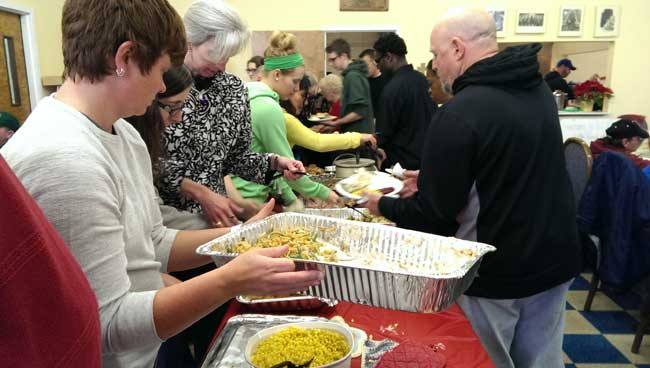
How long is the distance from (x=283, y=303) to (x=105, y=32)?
2.44ft

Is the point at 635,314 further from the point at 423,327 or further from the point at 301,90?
the point at 301,90

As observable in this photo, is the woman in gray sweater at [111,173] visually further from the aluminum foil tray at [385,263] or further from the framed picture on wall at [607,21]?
the framed picture on wall at [607,21]

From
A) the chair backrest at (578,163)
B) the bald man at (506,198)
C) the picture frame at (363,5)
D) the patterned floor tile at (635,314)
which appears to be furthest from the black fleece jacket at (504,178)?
the picture frame at (363,5)

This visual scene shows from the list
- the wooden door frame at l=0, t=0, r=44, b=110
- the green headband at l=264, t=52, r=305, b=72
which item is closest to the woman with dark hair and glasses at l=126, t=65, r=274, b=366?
the green headband at l=264, t=52, r=305, b=72

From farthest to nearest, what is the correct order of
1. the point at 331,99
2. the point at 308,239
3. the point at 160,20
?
the point at 331,99, the point at 308,239, the point at 160,20

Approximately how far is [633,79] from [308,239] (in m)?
6.72

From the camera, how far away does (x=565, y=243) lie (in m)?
1.42

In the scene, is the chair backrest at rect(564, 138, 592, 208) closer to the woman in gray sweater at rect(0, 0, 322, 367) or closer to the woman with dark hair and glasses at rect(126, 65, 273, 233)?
the woman with dark hair and glasses at rect(126, 65, 273, 233)

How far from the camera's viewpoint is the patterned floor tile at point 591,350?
233 centimetres

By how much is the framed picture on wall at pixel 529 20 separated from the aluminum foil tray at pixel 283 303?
5855mm

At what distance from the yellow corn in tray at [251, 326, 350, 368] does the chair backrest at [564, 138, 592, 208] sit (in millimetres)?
2245

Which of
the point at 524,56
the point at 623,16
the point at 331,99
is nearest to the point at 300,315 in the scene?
the point at 524,56

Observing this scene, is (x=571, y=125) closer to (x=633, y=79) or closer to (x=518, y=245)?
(x=633, y=79)

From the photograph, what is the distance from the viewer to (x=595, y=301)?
9.84 feet
